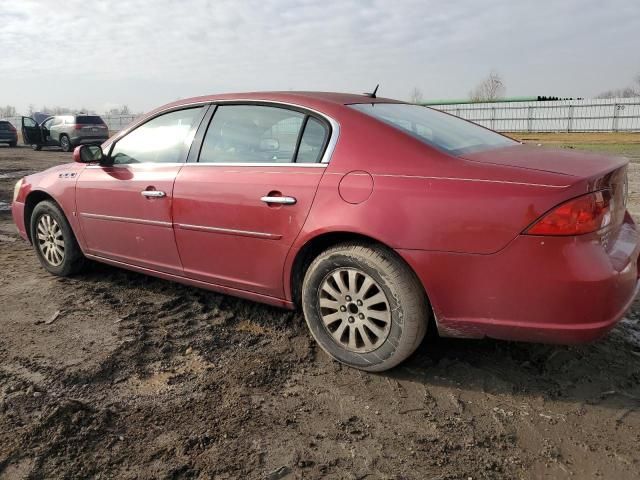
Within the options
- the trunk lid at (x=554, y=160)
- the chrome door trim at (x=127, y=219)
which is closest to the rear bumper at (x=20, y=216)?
the chrome door trim at (x=127, y=219)

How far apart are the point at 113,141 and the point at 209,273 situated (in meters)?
1.50

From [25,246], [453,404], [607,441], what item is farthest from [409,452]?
[25,246]

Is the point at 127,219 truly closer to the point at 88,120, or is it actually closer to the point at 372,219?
the point at 372,219

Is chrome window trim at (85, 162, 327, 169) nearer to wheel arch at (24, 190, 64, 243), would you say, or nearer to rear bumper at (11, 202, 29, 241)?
wheel arch at (24, 190, 64, 243)

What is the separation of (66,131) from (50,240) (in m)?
19.9

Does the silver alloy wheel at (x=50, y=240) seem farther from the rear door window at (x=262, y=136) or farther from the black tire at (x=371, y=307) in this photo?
the black tire at (x=371, y=307)

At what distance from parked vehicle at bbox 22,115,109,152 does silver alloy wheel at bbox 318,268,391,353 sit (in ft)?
71.2

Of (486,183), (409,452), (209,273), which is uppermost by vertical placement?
(486,183)

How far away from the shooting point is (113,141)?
414 centimetres

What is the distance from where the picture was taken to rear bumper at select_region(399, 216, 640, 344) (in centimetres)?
230

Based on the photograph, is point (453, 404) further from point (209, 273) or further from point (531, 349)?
point (209, 273)

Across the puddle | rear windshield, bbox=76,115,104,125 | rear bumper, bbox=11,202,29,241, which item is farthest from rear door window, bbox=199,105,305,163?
rear windshield, bbox=76,115,104,125

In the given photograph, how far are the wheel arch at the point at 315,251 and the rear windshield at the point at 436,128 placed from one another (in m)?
0.61

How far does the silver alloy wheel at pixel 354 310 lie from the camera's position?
2.77 m
